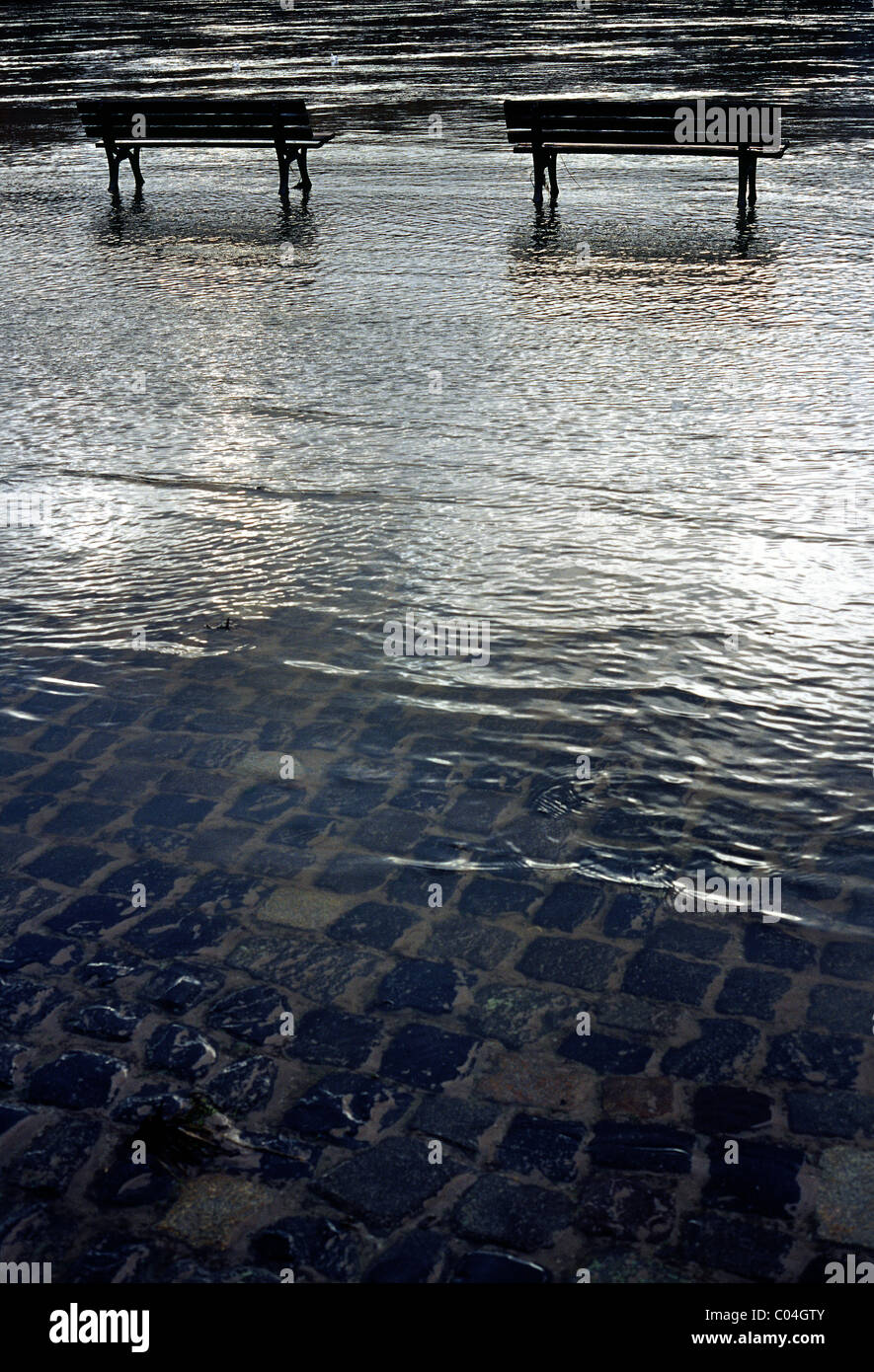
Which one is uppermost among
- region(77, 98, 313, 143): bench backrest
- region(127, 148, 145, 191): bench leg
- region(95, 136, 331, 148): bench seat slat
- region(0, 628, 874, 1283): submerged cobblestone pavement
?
region(77, 98, 313, 143): bench backrest

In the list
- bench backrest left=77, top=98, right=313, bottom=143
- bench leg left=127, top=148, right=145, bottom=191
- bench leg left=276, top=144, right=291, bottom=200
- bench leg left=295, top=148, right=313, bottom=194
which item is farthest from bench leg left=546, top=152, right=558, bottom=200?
bench leg left=127, top=148, right=145, bottom=191

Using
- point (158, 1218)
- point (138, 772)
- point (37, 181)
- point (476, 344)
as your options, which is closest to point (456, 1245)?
point (158, 1218)

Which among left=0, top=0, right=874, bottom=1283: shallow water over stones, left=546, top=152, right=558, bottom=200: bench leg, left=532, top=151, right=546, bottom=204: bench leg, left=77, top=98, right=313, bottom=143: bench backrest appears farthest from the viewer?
left=77, top=98, right=313, bottom=143: bench backrest

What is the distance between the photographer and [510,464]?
23.9 ft

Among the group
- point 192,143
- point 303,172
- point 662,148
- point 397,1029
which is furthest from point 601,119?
point 397,1029

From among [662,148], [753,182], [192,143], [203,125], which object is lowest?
[753,182]

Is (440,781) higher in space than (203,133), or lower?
lower

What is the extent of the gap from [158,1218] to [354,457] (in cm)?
501

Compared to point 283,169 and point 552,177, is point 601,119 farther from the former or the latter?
point 283,169

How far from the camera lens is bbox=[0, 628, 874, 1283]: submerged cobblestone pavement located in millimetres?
3086

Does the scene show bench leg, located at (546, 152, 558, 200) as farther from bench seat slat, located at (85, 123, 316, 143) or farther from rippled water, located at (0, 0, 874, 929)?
bench seat slat, located at (85, 123, 316, 143)

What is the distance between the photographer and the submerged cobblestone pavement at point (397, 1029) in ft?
10.1

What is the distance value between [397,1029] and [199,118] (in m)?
12.5

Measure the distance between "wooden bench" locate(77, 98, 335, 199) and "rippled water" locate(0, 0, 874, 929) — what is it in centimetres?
53
